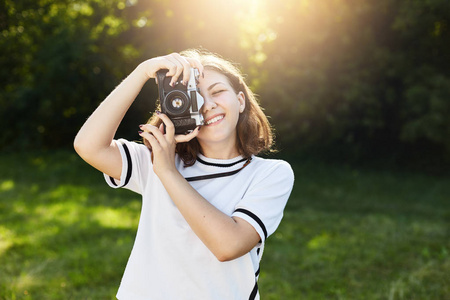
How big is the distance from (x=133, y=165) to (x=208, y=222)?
0.42 metres

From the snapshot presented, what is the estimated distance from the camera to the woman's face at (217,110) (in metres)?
1.75

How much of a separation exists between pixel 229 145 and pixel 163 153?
350mm

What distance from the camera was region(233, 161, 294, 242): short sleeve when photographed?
5.28 ft

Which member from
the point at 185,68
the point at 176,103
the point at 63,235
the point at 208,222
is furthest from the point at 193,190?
the point at 63,235

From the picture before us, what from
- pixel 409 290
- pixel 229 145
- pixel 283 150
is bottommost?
pixel 283 150

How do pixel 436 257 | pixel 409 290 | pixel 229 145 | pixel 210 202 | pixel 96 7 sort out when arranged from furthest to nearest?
pixel 96 7 < pixel 436 257 < pixel 409 290 < pixel 229 145 < pixel 210 202

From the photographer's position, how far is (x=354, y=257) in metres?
5.20

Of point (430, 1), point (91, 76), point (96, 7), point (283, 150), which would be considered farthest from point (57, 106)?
point (430, 1)

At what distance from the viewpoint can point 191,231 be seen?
5.35 feet

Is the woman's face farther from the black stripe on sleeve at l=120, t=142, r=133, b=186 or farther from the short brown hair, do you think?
the black stripe on sleeve at l=120, t=142, r=133, b=186

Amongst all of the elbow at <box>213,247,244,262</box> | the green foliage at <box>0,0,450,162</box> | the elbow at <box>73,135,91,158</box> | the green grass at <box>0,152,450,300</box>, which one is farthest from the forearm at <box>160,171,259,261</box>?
the green foliage at <box>0,0,450,162</box>

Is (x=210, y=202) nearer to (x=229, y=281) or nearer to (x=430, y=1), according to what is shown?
(x=229, y=281)

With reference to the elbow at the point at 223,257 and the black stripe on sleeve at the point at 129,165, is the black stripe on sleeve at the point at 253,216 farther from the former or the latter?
the black stripe on sleeve at the point at 129,165

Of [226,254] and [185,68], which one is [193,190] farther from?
[185,68]
